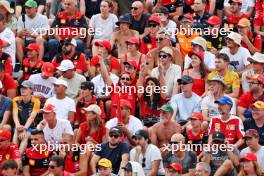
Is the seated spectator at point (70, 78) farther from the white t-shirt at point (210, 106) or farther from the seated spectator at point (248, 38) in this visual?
the seated spectator at point (248, 38)

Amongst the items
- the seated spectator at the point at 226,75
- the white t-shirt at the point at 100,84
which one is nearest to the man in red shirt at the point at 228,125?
the seated spectator at the point at 226,75

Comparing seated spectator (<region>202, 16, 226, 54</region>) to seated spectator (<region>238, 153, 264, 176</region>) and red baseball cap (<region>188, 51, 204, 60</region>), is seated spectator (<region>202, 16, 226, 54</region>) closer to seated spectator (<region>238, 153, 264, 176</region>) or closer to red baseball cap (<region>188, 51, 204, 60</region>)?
red baseball cap (<region>188, 51, 204, 60</region>)

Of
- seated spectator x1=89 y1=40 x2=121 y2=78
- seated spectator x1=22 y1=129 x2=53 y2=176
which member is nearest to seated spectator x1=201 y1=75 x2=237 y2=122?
seated spectator x1=89 y1=40 x2=121 y2=78

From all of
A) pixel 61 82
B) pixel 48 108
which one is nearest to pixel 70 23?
pixel 61 82

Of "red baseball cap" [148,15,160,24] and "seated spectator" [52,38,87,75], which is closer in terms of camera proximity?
"seated spectator" [52,38,87,75]

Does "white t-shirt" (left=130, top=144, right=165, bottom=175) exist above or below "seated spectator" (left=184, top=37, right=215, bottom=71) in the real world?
Result: below

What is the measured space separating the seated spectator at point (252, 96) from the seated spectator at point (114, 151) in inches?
88.5

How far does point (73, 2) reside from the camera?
27.5 metres

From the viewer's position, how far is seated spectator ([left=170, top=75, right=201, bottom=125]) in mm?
24312

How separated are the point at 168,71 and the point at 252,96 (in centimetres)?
182

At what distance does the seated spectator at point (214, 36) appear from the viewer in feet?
87.2

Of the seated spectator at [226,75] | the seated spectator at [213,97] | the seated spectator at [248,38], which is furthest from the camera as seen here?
the seated spectator at [248,38]

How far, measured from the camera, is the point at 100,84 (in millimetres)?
25297

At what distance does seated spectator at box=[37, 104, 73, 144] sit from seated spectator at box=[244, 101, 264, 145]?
3.08 metres
